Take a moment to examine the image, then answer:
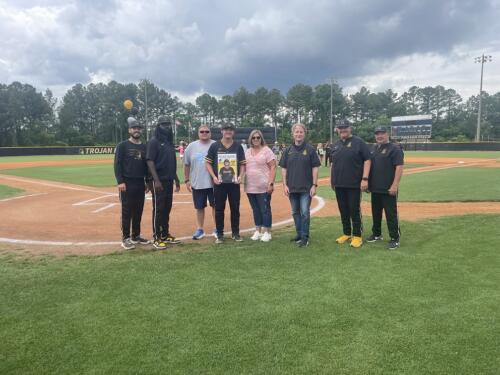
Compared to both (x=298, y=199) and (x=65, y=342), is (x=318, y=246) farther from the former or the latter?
(x=65, y=342)

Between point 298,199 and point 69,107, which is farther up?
point 69,107

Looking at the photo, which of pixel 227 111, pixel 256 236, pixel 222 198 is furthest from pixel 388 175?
pixel 227 111

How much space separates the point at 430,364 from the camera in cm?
280

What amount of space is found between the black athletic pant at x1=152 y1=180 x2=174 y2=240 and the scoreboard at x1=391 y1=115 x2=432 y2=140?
6385 cm

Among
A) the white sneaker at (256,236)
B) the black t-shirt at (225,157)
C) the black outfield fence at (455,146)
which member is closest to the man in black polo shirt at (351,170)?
the white sneaker at (256,236)

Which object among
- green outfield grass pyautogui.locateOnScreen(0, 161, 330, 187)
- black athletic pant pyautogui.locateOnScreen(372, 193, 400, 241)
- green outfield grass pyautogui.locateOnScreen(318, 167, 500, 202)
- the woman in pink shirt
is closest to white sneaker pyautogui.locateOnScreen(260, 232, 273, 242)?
the woman in pink shirt

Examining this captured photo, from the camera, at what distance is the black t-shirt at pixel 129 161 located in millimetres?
6055

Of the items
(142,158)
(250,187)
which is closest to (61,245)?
(142,158)

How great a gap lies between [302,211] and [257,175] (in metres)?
0.94

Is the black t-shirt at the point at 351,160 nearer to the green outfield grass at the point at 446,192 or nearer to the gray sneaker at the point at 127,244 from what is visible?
the gray sneaker at the point at 127,244

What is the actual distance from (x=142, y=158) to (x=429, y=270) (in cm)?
449

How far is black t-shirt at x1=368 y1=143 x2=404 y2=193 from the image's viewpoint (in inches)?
230

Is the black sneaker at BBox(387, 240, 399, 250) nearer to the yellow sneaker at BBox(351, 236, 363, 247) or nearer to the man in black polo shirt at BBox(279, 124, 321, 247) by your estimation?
the yellow sneaker at BBox(351, 236, 363, 247)

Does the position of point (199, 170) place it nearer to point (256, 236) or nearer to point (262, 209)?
point (262, 209)
